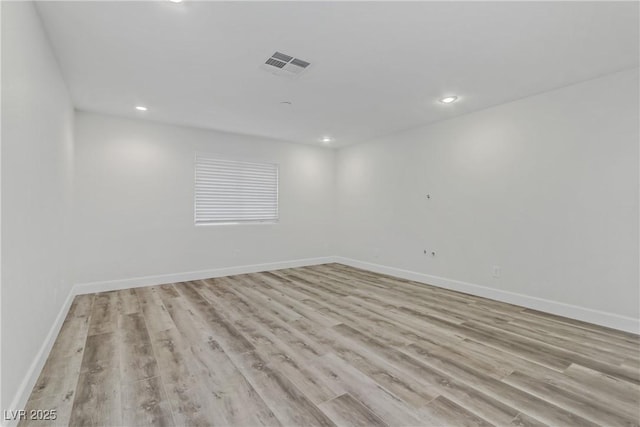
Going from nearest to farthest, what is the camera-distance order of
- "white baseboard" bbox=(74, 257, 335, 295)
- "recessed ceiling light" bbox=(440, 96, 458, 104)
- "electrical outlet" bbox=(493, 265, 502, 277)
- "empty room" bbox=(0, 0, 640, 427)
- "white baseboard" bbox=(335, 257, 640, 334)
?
1. "empty room" bbox=(0, 0, 640, 427)
2. "white baseboard" bbox=(335, 257, 640, 334)
3. "recessed ceiling light" bbox=(440, 96, 458, 104)
4. "electrical outlet" bbox=(493, 265, 502, 277)
5. "white baseboard" bbox=(74, 257, 335, 295)

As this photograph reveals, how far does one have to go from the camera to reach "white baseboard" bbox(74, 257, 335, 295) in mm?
3994

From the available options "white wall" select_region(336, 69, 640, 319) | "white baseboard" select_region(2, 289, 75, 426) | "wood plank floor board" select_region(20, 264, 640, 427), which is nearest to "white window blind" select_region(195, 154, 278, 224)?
"wood plank floor board" select_region(20, 264, 640, 427)

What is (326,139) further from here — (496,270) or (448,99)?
(496,270)

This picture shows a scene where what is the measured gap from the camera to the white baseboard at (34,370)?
157cm

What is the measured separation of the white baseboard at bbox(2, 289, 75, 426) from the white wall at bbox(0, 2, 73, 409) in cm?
4

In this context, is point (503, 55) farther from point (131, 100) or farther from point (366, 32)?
point (131, 100)

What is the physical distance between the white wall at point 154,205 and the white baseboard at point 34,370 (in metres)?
1.42

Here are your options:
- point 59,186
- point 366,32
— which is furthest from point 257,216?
point 366,32

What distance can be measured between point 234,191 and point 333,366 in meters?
3.84

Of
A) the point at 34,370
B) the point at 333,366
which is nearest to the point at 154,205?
the point at 34,370

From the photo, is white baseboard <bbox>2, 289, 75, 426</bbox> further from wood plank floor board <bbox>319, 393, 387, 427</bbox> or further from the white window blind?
the white window blind

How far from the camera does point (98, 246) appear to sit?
4043 millimetres

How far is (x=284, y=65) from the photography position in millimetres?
2713

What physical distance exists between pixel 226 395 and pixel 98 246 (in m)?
3.46
